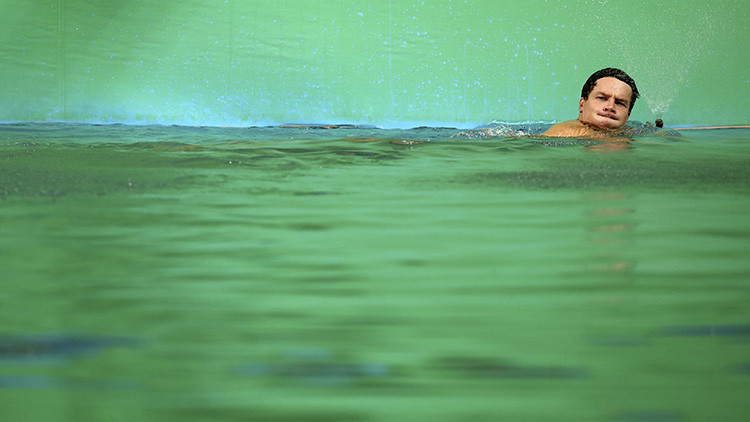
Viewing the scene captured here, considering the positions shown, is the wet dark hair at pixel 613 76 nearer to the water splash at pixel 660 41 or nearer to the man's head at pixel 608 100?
the man's head at pixel 608 100

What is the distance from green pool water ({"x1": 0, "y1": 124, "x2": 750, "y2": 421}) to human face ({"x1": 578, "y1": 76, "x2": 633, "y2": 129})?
1736 millimetres

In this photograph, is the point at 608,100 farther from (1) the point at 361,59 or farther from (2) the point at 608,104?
(1) the point at 361,59

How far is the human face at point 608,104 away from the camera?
319cm

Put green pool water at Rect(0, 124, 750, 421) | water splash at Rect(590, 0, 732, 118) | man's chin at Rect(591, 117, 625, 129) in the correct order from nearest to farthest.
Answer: green pool water at Rect(0, 124, 750, 421)
man's chin at Rect(591, 117, 625, 129)
water splash at Rect(590, 0, 732, 118)

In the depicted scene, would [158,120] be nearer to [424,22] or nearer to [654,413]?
[424,22]

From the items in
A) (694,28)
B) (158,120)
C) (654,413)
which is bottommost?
(654,413)

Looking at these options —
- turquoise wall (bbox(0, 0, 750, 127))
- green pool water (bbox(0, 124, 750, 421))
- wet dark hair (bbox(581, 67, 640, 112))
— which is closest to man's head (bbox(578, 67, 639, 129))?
wet dark hair (bbox(581, 67, 640, 112))

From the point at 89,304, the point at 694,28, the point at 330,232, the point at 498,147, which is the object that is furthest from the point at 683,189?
the point at 694,28

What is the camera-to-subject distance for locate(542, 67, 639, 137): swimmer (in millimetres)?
3186

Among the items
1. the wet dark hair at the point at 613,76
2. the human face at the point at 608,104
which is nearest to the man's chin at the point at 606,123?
the human face at the point at 608,104

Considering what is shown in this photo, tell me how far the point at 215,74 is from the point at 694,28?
3.05 metres

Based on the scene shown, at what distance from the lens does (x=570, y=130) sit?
10.6 ft

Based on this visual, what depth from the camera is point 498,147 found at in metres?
2.50

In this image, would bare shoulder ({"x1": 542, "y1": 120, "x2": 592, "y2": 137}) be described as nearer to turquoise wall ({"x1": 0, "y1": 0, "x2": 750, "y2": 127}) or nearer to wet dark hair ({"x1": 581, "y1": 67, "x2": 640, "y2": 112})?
wet dark hair ({"x1": 581, "y1": 67, "x2": 640, "y2": 112})
